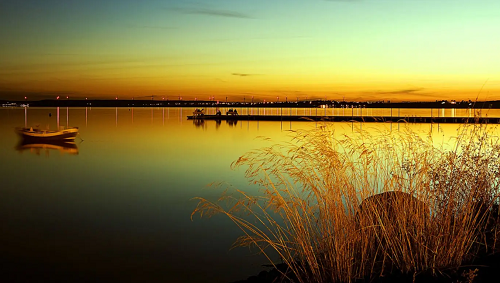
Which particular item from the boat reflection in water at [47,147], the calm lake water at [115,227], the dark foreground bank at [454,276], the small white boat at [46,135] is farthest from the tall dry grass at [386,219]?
the small white boat at [46,135]

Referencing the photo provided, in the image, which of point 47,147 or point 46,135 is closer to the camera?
point 47,147

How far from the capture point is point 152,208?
1487 cm

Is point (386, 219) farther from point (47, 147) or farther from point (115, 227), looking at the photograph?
point (47, 147)

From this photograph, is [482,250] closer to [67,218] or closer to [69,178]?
[67,218]

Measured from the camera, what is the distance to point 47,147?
116 feet

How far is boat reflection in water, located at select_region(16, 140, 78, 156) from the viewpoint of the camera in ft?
109

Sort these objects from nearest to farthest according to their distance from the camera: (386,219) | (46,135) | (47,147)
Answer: (386,219) < (47,147) < (46,135)

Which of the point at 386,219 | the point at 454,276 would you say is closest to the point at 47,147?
the point at 386,219

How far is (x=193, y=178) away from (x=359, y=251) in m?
15.5

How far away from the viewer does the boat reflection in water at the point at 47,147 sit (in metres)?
33.2

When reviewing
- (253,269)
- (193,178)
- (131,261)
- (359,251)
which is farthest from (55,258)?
(193,178)

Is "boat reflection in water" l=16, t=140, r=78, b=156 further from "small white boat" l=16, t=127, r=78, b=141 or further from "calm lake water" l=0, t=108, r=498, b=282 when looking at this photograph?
"calm lake water" l=0, t=108, r=498, b=282

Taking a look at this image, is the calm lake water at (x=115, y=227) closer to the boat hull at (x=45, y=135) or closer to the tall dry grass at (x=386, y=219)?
the tall dry grass at (x=386, y=219)

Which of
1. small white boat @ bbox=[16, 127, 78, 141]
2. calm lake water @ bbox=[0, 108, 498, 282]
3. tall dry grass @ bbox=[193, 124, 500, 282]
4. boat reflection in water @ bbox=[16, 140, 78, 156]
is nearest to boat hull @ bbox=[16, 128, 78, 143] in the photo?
small white boat @ bbox=[16, 127, 78, 141]
